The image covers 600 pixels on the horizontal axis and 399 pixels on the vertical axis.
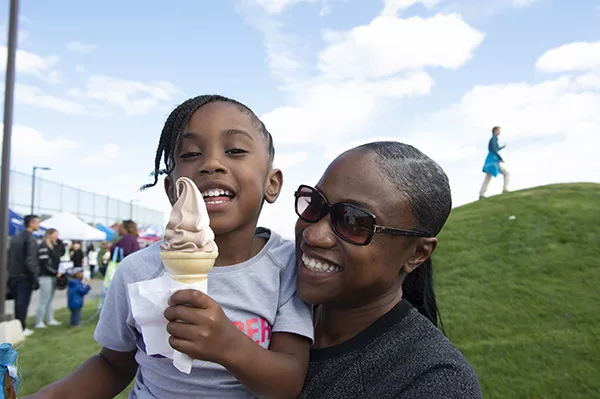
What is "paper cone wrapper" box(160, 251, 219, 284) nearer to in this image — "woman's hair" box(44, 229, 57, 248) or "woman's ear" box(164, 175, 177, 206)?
"woman's ear" box(164, 175, 177, 206)

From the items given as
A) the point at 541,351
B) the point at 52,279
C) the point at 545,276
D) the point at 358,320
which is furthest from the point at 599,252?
the point at 52,279

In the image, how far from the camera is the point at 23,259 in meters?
9.41

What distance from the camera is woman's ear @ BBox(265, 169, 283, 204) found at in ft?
6.80

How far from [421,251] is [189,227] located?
Result: 0.85 m

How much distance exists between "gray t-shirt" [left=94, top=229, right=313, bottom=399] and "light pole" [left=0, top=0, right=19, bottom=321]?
24.6 ft

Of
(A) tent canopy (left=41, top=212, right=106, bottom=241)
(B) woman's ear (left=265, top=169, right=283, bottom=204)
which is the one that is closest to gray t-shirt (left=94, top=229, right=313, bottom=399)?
(B) woman's ear (left=265, top=169, right=283, bottom=204)

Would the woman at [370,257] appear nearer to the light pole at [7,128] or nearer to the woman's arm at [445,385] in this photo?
the woman's arm at [445,385]

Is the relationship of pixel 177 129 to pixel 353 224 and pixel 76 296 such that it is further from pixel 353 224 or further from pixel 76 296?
pixel 76 296

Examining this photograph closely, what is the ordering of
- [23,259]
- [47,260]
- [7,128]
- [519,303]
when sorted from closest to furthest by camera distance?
[519,303], [7,128], [23,259], [47,260]

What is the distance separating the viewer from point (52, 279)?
10.3 m

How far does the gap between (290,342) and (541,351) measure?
456cm

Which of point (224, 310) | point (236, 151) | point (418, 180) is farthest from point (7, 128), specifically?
point (418, 180)

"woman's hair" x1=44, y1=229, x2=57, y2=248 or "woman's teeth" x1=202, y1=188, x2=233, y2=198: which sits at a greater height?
"woman's teeth" x1=202, y1=188, x2=233, y2=198

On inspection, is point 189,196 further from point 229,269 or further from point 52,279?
point 52,279
